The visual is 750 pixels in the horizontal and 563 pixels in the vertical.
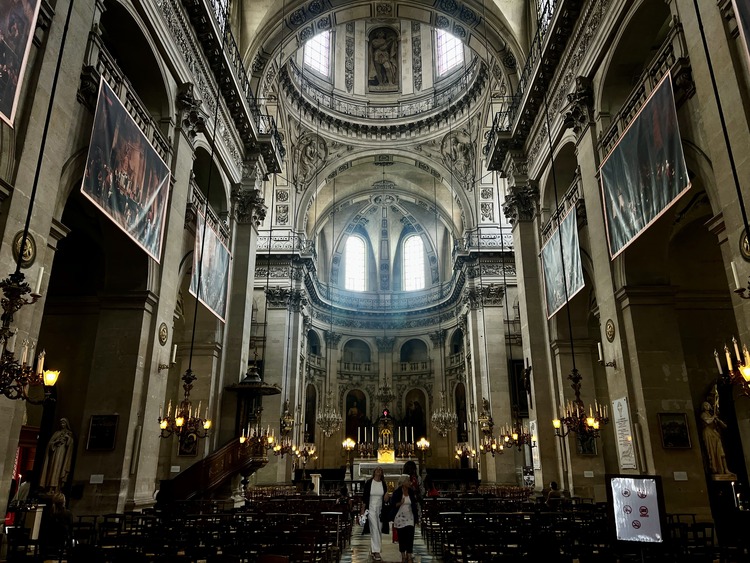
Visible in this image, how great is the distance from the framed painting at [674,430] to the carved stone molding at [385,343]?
26.3 metres

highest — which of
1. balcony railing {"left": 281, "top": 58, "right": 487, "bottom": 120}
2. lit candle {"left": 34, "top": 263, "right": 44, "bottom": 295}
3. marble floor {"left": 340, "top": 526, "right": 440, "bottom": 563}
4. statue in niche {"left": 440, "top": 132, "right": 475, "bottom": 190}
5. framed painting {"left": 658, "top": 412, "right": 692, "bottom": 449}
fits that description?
balcony railing {"left": 281, "top": 58, "right": 487, "bottom": 120}

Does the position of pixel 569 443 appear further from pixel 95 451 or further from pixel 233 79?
pixel 233 79

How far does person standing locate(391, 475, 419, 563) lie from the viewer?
26.0ft

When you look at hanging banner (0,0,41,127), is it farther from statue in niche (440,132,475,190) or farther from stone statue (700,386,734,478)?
statue in niche (440,132,475,190)

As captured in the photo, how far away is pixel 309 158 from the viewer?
29.0 meters

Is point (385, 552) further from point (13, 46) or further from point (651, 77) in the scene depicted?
point (651, 77)

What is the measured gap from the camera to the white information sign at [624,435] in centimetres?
1018

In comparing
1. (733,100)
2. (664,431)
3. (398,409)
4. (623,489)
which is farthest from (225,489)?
(398,409)

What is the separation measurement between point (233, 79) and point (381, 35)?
58.7ft

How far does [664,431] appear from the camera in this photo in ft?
32.1

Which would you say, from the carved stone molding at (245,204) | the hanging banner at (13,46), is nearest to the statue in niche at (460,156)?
the carved stone molding at (245,204)

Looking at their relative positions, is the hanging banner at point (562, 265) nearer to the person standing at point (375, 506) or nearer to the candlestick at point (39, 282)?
the person standing at point (375, 506)

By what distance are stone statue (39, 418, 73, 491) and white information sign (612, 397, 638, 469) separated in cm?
1040

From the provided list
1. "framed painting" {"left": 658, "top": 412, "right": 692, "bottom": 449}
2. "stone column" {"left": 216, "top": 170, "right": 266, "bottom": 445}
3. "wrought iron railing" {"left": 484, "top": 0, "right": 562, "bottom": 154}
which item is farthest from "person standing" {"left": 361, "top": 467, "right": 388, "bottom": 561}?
"wrought iron railing" {"left": 484, "top": 0, "right": 562, "bottom": 154}
